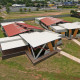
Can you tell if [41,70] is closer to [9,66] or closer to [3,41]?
[9,66]

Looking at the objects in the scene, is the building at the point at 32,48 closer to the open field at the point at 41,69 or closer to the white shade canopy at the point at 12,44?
the white shade canopy at the point at 12,44

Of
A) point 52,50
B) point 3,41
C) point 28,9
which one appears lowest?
point 52,50

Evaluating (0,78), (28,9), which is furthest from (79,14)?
(0,78)

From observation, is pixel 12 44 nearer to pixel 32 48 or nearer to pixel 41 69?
pixel 32 48

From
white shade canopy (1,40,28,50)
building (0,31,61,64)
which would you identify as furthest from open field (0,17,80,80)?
white shade canopy (1,40,28,50)

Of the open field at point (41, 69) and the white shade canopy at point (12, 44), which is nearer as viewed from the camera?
the open field at point (41, 69)

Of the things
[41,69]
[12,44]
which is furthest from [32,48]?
[12,44]

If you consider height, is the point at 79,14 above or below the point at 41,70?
above

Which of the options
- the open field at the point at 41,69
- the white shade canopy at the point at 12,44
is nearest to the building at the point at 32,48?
the white shade canopy at the point at 12,44

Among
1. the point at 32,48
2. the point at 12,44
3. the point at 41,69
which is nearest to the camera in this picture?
the point at 41,69
